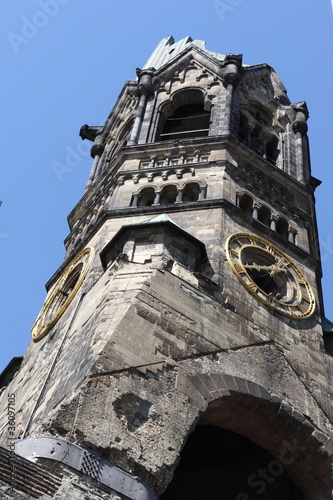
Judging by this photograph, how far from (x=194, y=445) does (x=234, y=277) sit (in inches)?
190

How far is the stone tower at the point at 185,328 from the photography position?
1617 centimetres

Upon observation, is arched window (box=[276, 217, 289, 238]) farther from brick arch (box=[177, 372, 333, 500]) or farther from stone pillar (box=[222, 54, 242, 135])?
brick arch (box=[177, 372, 333, 500])

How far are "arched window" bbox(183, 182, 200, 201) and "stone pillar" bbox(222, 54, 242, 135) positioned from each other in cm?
412

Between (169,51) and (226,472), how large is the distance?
1972 cm

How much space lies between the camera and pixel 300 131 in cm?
3219

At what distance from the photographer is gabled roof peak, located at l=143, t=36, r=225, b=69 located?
115 ft

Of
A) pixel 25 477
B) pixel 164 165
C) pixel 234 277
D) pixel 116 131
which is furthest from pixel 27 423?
pixel 116 131

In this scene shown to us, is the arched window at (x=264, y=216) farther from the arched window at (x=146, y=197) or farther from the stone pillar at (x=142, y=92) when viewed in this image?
the stone pillar at (x=142, y=92)

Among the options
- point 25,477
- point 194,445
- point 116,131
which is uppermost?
point 116,131

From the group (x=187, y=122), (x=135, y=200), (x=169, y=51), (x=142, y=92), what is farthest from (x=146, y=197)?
(x=169, y=51)

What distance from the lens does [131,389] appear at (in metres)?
17.1

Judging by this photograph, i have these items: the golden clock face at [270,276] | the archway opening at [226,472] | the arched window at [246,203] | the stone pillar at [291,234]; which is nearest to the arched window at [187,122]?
the arched window at [246,203]

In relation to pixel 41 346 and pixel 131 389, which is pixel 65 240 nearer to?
pixel 41 346

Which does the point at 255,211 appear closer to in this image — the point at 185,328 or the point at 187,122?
the point at 187,122
